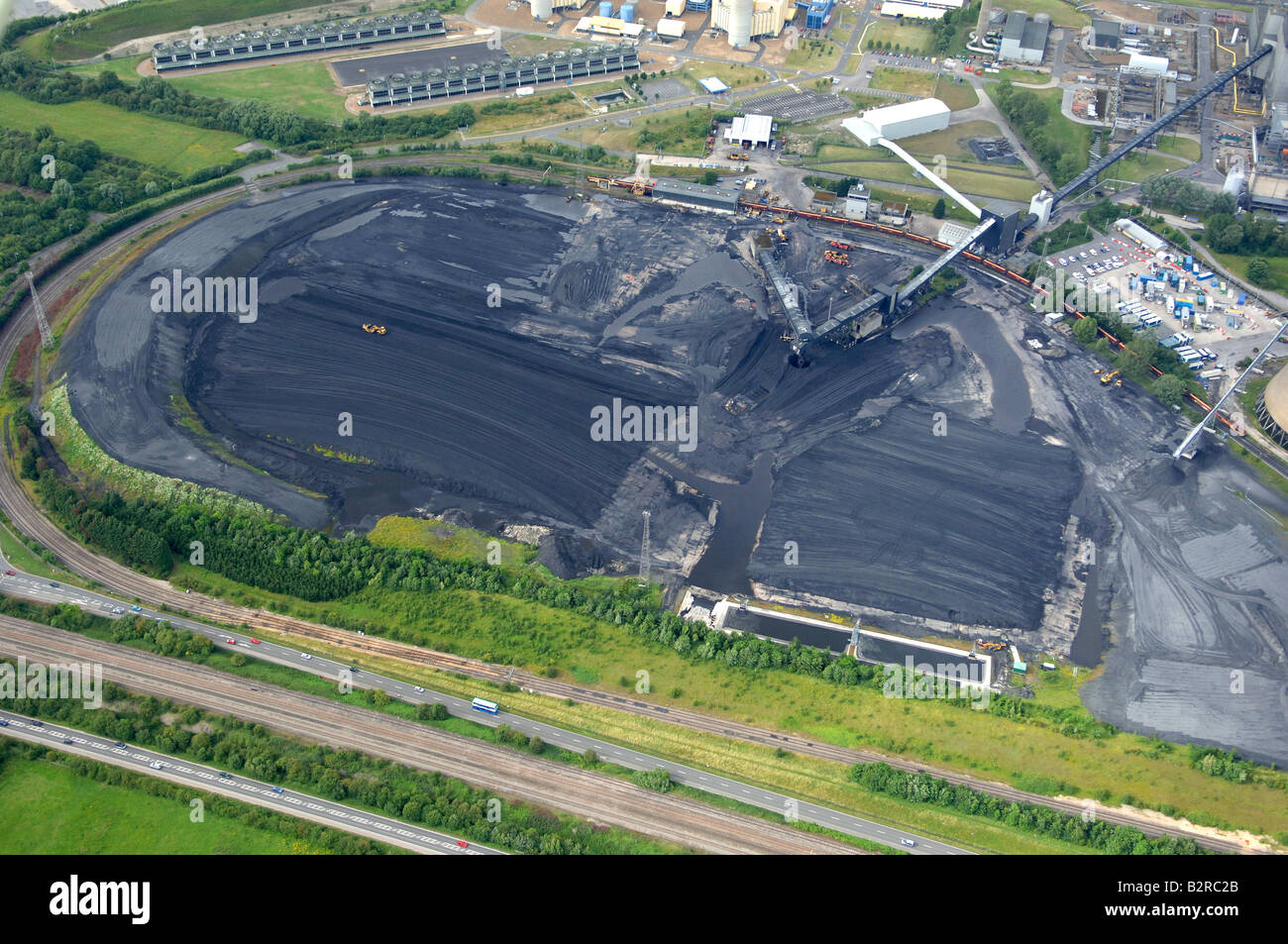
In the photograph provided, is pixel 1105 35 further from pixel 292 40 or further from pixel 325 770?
pixel 325 770

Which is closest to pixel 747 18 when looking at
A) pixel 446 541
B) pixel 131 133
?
pixel 131 133

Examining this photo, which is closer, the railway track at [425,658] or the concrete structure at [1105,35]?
the railway track at [425,658]

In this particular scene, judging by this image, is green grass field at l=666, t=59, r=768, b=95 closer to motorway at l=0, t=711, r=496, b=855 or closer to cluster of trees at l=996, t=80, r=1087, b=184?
cluster of trees at l=996, t=80, r=1087, b=184

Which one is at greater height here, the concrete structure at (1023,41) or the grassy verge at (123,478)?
the concrete structure at (1023,41)

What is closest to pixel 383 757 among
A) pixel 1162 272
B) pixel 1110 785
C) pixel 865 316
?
pixel 1110 785

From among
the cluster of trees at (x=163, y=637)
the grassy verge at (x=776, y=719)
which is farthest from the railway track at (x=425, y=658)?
the cluster of trees at (x=163, y=637)

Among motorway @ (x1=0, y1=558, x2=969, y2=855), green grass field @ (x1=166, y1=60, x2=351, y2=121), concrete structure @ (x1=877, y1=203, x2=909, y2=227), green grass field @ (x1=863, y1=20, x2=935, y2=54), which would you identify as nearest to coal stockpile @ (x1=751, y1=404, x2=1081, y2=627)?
motorway @ (x1=0, y1=558, x2=969, y2=855)

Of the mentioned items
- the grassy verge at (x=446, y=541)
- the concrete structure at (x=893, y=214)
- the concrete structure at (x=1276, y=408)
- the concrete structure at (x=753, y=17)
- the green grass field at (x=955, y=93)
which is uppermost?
the concrete structure at (x=753, y=17)

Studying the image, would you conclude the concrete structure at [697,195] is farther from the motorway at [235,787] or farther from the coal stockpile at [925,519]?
the motorway at [235,787]
